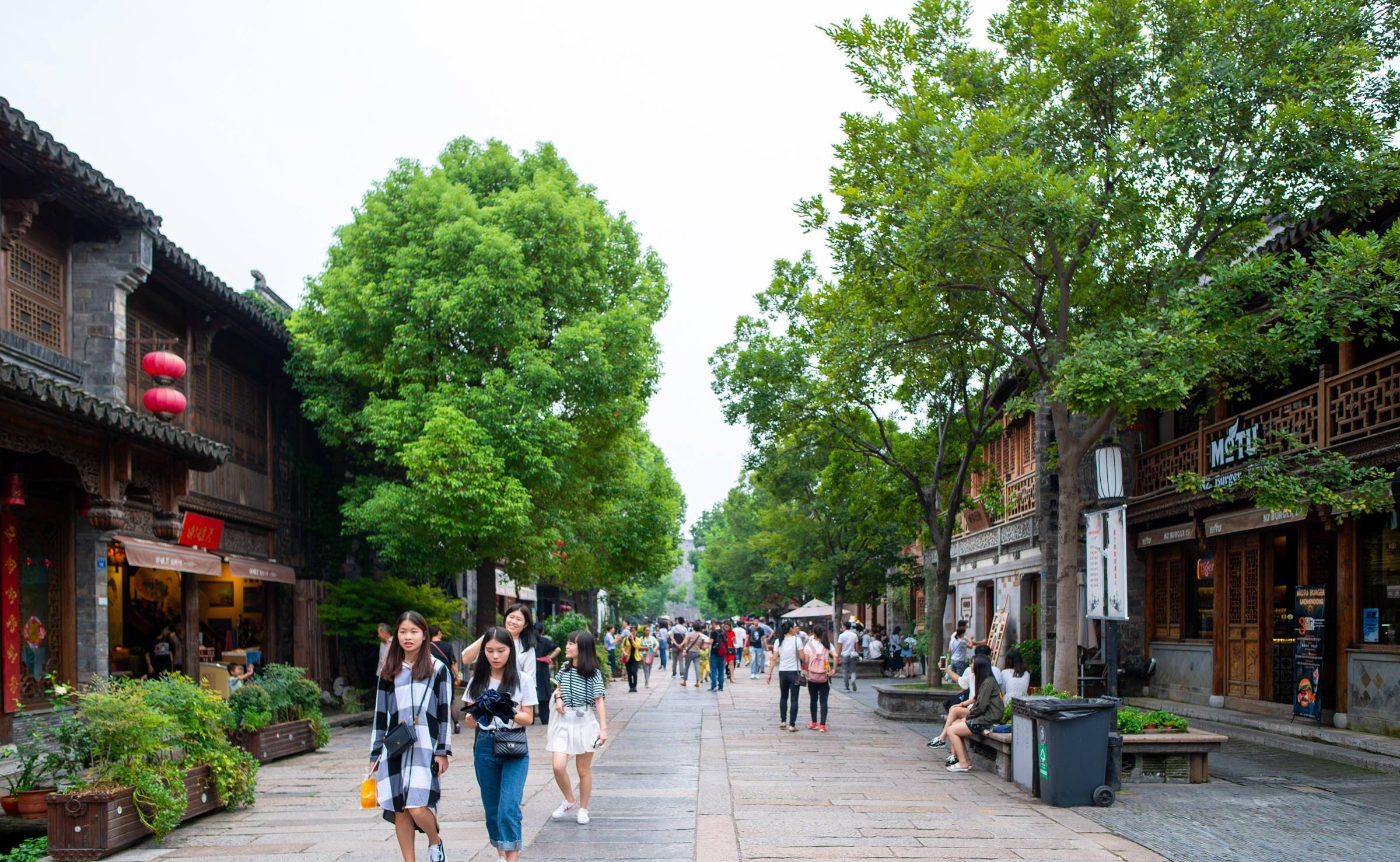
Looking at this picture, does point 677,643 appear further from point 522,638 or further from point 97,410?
point 522,638

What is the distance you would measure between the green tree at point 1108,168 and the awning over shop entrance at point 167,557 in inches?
394

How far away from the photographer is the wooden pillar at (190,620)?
19531mm

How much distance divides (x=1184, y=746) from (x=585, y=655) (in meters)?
6.41

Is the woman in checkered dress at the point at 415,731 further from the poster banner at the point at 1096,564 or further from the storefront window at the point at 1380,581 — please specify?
the storefront window at the point at 1380,581

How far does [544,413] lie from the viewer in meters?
20.6

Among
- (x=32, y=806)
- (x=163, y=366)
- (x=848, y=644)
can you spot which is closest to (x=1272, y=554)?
(x=848, y=644)

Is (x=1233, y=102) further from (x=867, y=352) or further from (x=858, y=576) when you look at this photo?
(x=858, y=576)

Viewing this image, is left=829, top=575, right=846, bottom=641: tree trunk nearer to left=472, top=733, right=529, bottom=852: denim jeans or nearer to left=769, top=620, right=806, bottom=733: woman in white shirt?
left=769, top=620, right=806, bottom=733: woman in white shirt

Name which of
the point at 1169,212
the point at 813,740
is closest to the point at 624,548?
the point at 813,740

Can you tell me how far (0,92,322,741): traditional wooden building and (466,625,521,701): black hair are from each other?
18.0 feet

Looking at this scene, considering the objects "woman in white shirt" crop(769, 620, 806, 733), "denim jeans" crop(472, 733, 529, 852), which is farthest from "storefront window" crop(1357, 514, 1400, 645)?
"denim jeans" crop(472, 733, 529, 852)

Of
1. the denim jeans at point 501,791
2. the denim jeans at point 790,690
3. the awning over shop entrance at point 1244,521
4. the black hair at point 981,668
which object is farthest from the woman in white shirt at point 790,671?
the denim jeans at point 501,791

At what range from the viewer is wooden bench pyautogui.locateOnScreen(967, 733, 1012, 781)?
12914 millimetres

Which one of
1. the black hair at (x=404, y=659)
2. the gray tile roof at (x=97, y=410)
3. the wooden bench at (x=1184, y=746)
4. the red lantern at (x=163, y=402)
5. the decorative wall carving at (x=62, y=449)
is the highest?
the red lantern at (x=163, y=402)
